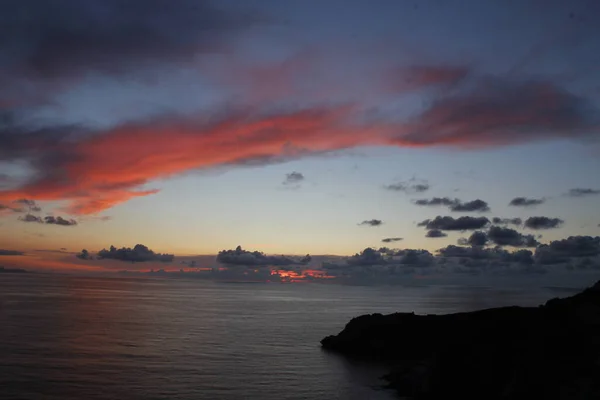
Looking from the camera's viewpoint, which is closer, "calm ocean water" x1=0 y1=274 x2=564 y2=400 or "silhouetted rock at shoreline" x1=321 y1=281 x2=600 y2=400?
"silhouetted rock at shoreline" x1=321 y1=281 x2=600 y2=400

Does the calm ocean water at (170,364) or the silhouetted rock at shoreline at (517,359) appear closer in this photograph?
the silhouetted rock at shoreline at (517,359)

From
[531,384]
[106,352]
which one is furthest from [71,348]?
[531,384]

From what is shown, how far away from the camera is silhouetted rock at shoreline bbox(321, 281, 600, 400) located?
4303cm

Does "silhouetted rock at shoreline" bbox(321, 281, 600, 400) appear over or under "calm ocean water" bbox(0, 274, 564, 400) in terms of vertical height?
over

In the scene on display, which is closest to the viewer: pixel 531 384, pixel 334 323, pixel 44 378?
pixel 531 384

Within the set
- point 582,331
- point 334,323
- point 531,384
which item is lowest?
point 334,323

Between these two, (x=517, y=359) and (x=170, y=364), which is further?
(x=170, y=364)

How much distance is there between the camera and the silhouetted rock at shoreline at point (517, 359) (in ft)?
141

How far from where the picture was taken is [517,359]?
5178 centimetres

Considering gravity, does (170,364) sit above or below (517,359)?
below

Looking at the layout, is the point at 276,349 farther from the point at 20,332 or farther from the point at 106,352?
the point at 20,332

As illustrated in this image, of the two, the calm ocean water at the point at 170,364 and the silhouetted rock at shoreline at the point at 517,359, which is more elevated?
the silhouetted rock at shoreline at the point at 517,359

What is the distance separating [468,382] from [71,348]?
6660cm

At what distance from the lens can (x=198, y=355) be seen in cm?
8412
